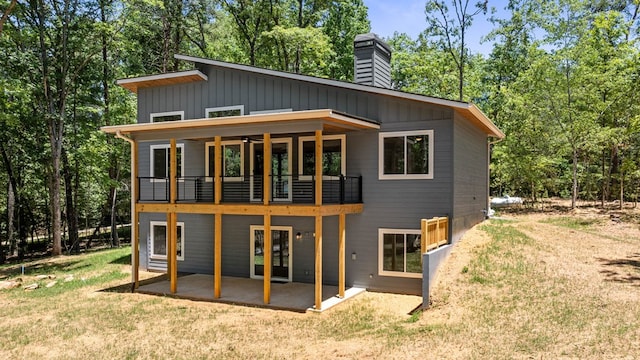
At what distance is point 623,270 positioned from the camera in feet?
35.4

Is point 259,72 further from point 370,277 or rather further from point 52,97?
point 52,97

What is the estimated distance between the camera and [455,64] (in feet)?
91.8

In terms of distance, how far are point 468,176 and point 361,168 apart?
11.8 feet

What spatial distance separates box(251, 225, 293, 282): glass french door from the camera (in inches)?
519

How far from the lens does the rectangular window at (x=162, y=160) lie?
1488 cm

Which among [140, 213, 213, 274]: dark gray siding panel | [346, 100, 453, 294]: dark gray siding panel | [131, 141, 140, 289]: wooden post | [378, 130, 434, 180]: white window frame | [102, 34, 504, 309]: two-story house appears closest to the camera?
[102, 34, 504, 309]: two-story house

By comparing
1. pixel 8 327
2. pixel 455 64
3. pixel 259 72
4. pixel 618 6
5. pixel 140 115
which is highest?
pixel 618 6

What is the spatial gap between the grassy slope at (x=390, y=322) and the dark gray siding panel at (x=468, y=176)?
1069 millimetres

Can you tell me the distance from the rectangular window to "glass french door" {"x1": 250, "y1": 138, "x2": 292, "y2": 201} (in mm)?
2889

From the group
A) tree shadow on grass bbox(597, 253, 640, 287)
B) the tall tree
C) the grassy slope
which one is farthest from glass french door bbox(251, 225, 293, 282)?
the tall tree

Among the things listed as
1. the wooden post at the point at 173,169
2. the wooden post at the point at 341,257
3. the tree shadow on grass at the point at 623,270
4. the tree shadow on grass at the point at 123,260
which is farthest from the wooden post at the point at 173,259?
the tree shadow on grass at the point at 623,270

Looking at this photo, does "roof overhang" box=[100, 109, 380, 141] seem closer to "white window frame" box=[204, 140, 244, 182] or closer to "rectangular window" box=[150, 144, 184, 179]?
"white window frame" box=[204, 140, 244, 182]

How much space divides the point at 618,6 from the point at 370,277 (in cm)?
2760

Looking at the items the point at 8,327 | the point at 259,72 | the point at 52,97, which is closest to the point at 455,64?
the point at 259,72
